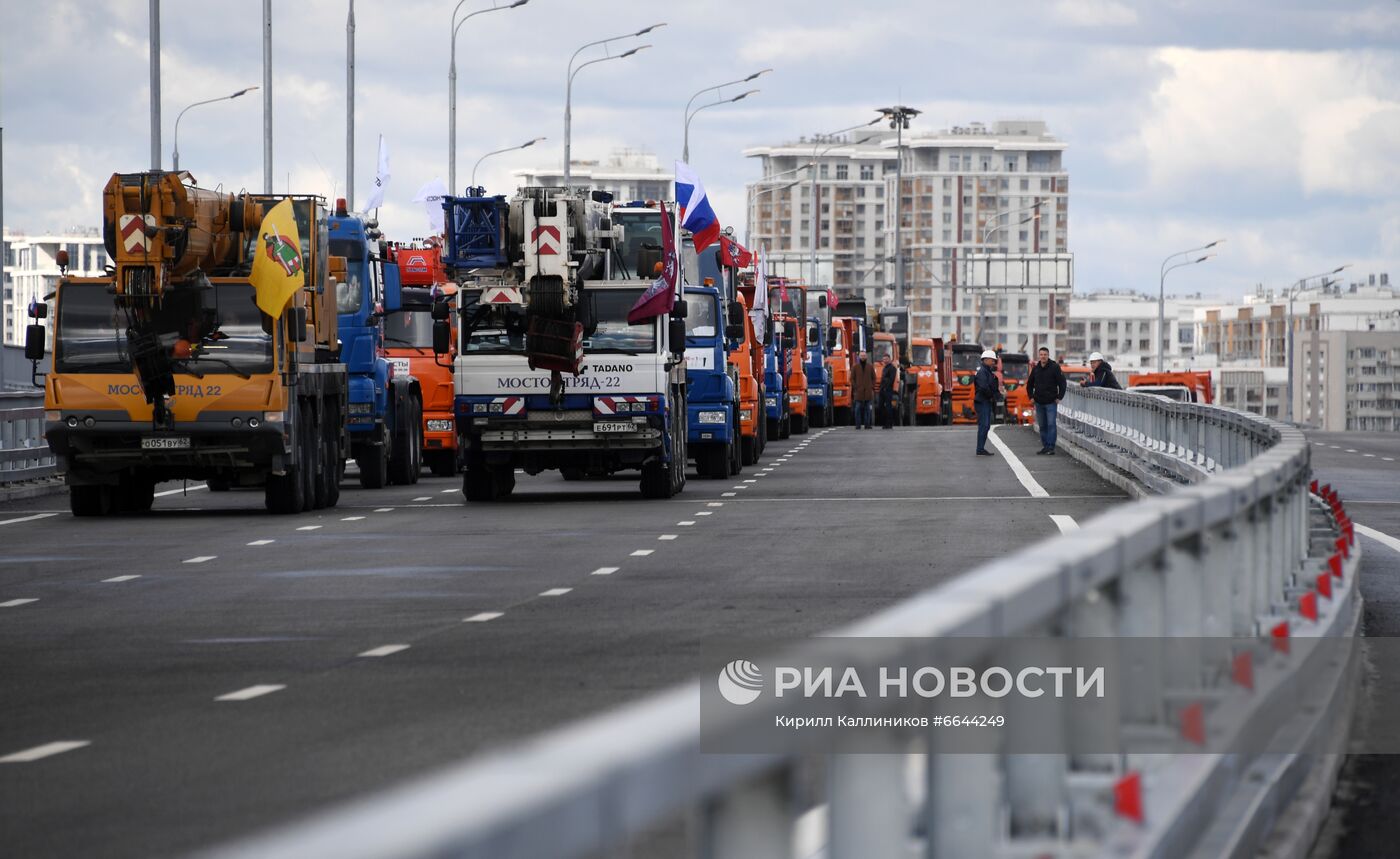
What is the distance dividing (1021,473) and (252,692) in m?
24.5

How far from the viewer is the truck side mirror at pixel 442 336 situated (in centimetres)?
2806

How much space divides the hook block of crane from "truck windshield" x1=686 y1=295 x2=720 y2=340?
253ft

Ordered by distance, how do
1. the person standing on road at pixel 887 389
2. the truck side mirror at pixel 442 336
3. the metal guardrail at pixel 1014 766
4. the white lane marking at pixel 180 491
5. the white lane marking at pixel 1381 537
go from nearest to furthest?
the metal guardrail at pixel 1014 766 → the white lane marking at pixel 1381 537 → the truck side mirror at pixel 442 336 → the white lane marking at pixel 180 491 → the person standing on road at pixel 887 389

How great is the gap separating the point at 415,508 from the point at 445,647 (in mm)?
14540

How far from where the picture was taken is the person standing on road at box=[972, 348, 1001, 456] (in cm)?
4166

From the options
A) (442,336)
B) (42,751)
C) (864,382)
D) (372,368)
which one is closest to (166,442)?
(442,336)

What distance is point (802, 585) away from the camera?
16.8 meters

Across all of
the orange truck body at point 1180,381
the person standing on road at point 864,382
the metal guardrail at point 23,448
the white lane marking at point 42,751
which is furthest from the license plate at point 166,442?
the orange truck body at point 1180,381

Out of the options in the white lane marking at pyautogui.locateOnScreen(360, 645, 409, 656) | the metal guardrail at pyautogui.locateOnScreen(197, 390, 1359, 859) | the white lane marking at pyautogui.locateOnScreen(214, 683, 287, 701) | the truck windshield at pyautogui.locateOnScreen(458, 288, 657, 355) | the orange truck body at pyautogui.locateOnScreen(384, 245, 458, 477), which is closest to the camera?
the metal guardrail at pyautogui.locateOnScreen(197, 390, 1359, 859)

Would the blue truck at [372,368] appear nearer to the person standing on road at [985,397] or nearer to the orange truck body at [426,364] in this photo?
the orange truck body at [426,364]

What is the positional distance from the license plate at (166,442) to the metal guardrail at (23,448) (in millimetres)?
5911

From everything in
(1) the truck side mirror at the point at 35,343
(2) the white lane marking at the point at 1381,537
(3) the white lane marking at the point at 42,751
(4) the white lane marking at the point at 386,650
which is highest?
(1) the truck side mirror at the point at 35,343

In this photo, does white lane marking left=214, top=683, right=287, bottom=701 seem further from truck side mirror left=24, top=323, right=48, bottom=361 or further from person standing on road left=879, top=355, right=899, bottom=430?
person standing on road left=879, top=355, right=899, bottom=430

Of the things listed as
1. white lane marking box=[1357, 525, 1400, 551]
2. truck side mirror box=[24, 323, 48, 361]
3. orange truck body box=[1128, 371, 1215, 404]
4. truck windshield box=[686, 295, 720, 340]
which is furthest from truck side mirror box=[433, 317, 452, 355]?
orange truck body box=[1128, 371, 1215, 404]
